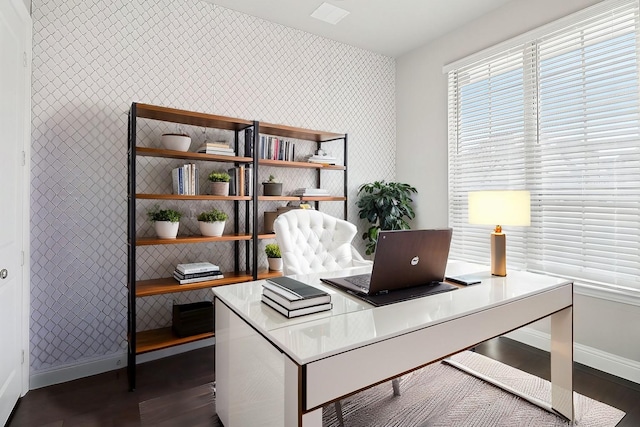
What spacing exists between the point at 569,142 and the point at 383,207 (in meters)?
1.63

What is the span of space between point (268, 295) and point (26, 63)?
2167 mm

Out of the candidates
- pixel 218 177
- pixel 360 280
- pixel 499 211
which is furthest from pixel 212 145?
pixel 499 211

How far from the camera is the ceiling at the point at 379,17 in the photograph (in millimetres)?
3020

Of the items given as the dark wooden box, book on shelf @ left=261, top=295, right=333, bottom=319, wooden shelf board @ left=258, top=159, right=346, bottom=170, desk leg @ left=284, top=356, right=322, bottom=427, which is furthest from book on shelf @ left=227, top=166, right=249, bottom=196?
desk leg @ left=284, top=356, right=322, bottom=427

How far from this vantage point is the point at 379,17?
3252 millimetres

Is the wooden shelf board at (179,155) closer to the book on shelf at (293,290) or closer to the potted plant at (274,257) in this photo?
the potted plant at (274,257)

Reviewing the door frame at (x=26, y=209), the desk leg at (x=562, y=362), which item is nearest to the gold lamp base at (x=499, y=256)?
the desk leg at (x=562, y=362)

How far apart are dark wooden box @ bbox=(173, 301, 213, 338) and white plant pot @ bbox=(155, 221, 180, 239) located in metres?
0.54

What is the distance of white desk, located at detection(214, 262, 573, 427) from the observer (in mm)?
1071

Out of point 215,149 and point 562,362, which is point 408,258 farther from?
point 215,149

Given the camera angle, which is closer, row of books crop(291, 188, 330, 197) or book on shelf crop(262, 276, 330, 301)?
book on shelf crop(262, 276, 330, 301)

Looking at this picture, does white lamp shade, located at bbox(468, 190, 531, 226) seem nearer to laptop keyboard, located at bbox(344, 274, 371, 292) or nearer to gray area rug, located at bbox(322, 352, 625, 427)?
laptop keyboard, located at bbox(344, 274, 371, 292)

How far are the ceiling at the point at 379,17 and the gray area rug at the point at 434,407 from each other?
297cm

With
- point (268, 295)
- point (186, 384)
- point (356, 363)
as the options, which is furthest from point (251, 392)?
point (186, 384)
